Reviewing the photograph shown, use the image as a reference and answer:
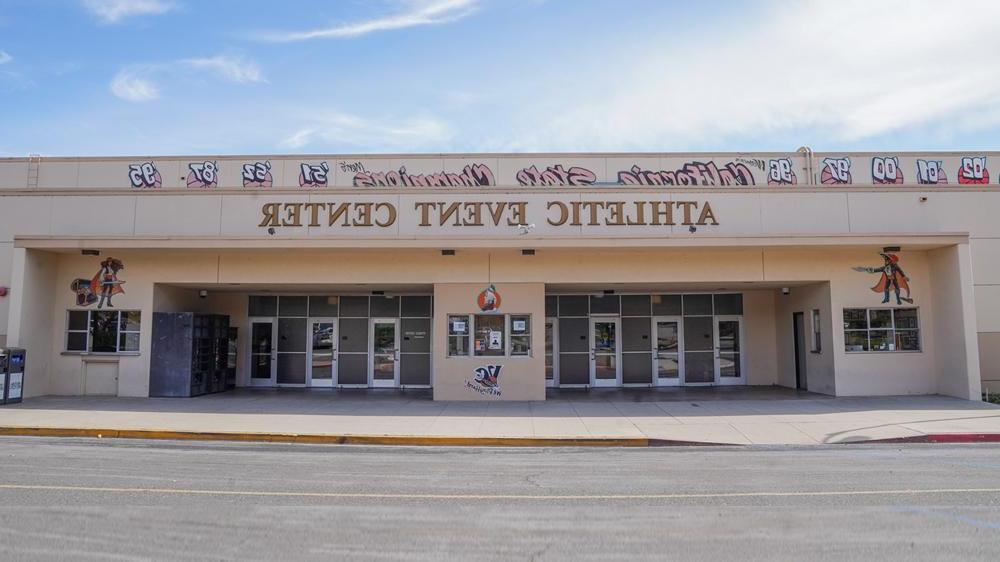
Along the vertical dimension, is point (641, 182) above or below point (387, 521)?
above

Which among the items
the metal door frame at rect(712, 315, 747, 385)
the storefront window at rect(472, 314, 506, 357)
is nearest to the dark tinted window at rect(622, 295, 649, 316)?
the metal door frame at rect(712, 315, 747, 385)

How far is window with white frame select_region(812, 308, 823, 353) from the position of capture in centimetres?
1780

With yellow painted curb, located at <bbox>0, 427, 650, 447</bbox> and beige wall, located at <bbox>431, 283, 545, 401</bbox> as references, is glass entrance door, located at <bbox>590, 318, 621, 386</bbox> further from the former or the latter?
yellow painted curb, located at <bbox>0, 427, 650, 447</bbox>

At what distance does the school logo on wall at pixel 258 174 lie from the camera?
2075cm

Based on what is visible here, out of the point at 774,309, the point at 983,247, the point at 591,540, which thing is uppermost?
the point at 983,247

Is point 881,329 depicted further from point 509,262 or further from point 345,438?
point 345,438

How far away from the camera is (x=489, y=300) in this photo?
55.6 feet

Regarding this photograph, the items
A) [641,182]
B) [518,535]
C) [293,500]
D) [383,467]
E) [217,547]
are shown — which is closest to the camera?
[217,547]

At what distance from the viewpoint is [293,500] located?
23.9 ft

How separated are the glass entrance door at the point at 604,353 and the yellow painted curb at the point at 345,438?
8.96m

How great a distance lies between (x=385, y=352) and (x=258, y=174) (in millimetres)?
6636

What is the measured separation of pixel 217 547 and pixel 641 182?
16085 mm

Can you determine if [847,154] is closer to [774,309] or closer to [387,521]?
[774,309]

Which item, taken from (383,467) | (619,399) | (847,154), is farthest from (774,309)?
(383,467)
